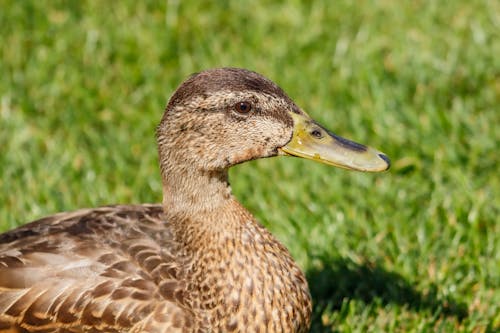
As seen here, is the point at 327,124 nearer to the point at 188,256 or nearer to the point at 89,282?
the point at 188,256

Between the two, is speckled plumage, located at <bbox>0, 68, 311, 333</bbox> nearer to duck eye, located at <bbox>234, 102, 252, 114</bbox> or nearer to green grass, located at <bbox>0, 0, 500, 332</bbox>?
duck eye, located at <bbox>234, 102, 252, 114</bbox>

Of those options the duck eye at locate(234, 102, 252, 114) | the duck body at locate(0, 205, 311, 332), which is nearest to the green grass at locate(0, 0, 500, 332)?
the duck body at locate(0, 205, 311, 332)

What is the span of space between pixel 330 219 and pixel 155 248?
1.34 metres

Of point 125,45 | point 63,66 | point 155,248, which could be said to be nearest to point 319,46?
point 125,45

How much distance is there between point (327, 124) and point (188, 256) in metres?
2.16

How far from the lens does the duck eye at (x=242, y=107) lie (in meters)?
3.28

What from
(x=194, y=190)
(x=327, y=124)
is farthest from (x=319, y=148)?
(x=327, y=124)

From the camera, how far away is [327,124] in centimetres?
546

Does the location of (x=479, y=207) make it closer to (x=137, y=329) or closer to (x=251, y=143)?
(x=251, y=143)

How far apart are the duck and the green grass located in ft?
2.29

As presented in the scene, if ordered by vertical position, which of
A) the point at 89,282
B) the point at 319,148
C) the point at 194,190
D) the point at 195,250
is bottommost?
the point at 89,282

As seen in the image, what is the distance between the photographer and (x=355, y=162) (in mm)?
3312

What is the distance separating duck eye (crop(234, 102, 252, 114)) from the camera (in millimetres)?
3277

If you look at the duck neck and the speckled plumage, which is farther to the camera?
the duck neck
